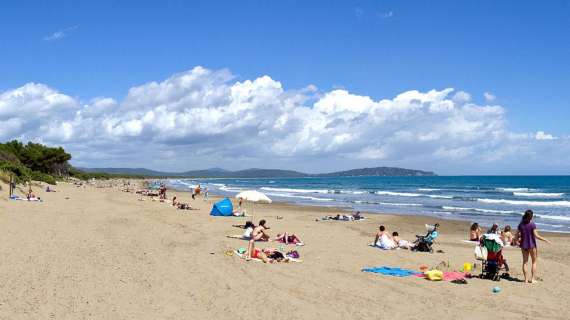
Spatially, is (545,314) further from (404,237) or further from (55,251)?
(404,237)

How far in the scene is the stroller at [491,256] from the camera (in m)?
11.1

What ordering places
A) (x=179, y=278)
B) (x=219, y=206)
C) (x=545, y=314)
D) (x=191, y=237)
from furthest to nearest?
(x=219, y=206) < (x=191, y=237) < (x=179, y=278) < (x=545, y=314)

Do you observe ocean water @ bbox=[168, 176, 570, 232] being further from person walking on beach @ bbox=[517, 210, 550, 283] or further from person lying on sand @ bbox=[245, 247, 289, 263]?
person lying on sand @ bbox=[245, 247, 289, 263]

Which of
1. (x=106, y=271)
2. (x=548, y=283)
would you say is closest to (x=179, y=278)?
(x=106, y=271)

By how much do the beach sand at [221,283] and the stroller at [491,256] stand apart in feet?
1.36

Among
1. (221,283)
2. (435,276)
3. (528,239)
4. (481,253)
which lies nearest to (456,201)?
(481,253)

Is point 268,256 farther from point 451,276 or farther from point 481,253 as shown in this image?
point 481,253

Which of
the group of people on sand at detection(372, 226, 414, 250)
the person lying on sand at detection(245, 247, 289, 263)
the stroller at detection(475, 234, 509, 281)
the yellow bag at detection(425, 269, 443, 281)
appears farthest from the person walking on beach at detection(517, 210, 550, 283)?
the person lying on sand at detection(245, 247, 289, 263)

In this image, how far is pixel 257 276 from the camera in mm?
10383

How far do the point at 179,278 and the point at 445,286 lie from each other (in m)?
5.43

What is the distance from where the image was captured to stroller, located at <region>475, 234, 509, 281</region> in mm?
11102

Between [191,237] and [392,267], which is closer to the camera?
[392,267]

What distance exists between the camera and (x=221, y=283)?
31.3ft

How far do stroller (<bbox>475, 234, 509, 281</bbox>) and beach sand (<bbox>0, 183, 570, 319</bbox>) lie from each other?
415 mm
